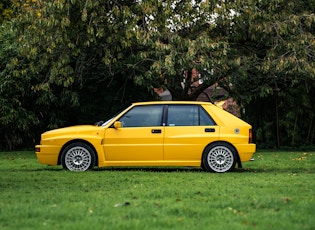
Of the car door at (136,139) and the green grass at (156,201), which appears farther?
the car door at (136,139)

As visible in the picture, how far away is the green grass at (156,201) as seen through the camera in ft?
22.3

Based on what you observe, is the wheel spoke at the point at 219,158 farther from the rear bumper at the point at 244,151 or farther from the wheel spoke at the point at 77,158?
the wheel spoke at the point at 77,158

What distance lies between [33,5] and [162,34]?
3.98 m

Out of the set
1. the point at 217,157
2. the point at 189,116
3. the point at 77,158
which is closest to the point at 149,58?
the point at 189,116

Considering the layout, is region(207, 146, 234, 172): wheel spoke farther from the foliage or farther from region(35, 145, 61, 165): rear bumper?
the foliage

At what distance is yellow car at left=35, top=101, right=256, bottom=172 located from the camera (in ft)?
43.3

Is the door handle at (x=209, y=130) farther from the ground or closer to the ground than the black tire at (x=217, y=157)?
farther from the ground

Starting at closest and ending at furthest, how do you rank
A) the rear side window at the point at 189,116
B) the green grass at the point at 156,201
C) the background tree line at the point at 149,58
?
the green grass at the point at 156,201 < the rear side window at the point at 189,116 < the background tree line at the point at 149,58

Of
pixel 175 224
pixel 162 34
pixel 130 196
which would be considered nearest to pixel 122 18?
pixel 162 34

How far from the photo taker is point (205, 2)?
1820cm

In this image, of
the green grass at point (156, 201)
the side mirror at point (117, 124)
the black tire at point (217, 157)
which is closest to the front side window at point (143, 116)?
the side mirror at point (117, 124)

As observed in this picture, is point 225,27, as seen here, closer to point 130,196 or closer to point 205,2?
point 205,2

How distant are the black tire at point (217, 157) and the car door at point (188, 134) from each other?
0.14 metres

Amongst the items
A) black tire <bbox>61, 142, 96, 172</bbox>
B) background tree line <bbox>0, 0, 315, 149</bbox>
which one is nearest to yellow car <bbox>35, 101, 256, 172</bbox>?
black tire <bbox>61, 142, 96, 172</bbox>
